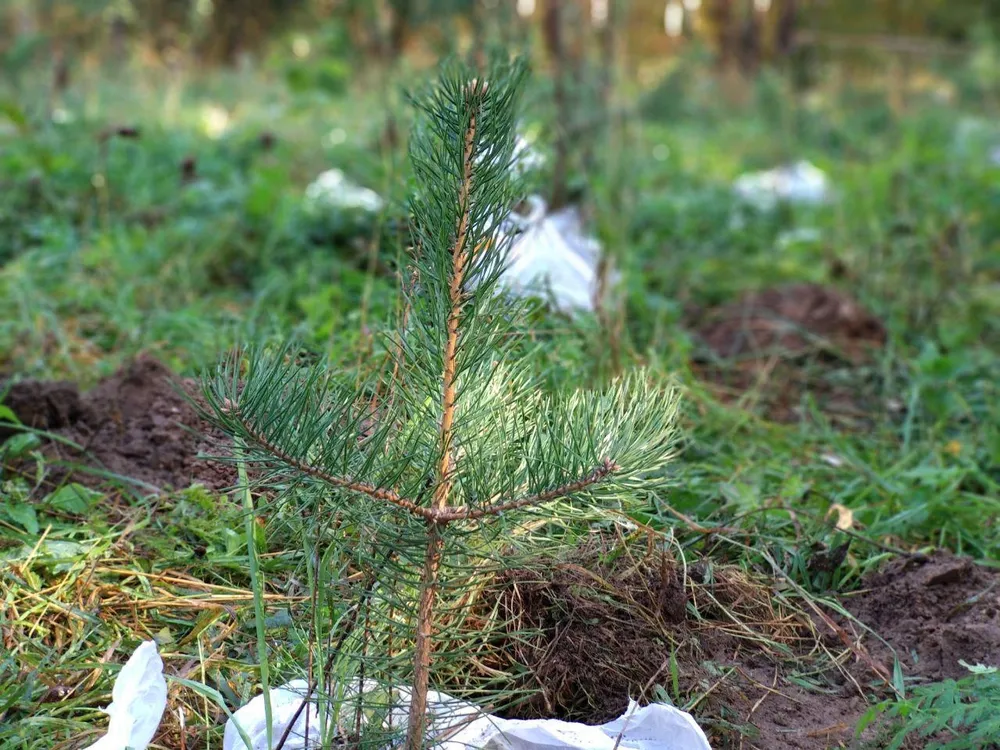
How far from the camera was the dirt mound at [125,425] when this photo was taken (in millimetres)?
2059

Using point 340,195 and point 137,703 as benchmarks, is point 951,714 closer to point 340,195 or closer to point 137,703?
point 137,703

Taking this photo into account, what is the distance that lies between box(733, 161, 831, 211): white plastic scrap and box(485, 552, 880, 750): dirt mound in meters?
3.94

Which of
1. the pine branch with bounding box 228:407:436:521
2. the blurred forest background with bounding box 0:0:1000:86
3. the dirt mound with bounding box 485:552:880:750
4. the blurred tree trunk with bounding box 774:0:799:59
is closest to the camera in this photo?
the pine branch with bounding box 228:407:436:521

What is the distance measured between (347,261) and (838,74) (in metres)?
8.44

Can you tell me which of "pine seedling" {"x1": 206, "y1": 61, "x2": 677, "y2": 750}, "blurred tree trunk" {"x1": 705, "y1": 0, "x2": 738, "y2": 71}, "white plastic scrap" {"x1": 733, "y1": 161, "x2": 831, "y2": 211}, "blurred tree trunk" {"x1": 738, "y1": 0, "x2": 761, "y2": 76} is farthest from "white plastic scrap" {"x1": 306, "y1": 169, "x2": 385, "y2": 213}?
"blurred tree trunk" {"x1": 705, "y1": 0, "x2": 738, "y2": 71}

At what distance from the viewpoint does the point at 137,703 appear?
1.37 metres

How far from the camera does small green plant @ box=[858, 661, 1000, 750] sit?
1370 mm

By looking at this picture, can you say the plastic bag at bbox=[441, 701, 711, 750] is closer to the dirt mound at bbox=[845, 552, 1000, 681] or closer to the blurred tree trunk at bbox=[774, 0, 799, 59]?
the dirt mound at bbox=[845, 552, 1000, 681]

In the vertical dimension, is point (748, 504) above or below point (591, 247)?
below

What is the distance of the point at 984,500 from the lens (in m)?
2.32

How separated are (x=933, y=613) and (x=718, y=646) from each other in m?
0.44

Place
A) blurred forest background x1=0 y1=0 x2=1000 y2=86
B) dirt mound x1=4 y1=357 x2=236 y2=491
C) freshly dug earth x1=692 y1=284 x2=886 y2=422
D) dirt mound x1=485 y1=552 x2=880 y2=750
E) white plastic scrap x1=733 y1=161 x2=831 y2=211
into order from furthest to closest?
blurred forest background x1=0 y1=0 x2=1000 y2=86 < white plastic scrap x1=733 y1=161 x2=831 y2=211 < freshly dug earth x1=692 y1=284 x2=886 y2=422 < dirt mound x1=4 y1=357 x2=236 y2=491 < dirt mound x1=485 y1=552 x2=880 y2=750

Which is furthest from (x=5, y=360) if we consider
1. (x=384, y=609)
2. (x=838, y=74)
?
(x=838, y=74)

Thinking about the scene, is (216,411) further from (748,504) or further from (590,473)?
(748,504)
